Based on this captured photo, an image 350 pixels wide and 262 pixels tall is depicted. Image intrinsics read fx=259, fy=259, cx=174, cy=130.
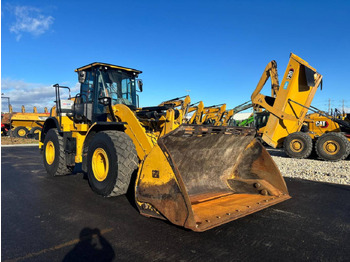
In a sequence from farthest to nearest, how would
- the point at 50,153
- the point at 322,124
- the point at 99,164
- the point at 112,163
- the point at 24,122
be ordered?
1. the point at 24,122
2. the point at 322,124
3. the point at 50,153
4. the point at 99,164
5. the point at 112,163

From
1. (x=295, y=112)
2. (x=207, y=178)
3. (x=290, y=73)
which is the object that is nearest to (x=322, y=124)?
(x=295, y=112)

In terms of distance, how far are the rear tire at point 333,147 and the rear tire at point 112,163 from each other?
862 centimetres

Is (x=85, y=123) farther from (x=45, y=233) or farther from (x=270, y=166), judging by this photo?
(x=270, y=166)

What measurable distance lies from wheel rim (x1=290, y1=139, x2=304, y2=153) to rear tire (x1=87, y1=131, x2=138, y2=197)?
831 centimetres

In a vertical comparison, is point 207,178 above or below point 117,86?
below

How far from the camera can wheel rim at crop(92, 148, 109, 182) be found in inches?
191

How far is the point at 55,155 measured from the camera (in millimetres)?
6652

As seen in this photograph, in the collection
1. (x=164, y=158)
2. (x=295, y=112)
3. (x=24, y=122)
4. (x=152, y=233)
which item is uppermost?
(x=24, y=122)

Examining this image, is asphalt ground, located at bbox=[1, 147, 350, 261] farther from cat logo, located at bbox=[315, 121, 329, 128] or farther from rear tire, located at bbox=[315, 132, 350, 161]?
cat logo, located at bbox=[315, 121, 329, 128]

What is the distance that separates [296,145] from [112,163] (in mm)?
8688

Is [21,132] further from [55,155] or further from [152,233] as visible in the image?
[152,233]

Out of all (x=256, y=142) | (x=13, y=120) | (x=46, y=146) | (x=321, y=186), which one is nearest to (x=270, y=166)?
(x=256, y=142)

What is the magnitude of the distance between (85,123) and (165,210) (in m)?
3.82

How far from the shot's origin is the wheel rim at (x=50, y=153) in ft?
22.9
